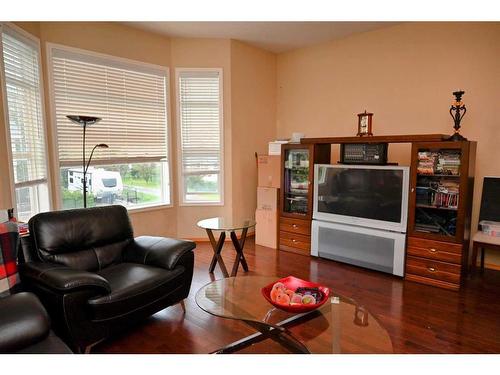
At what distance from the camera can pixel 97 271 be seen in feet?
7.89

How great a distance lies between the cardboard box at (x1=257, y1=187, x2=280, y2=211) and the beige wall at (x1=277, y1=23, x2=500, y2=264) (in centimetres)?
113

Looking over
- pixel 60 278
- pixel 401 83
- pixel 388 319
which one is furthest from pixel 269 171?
pixel 60 278

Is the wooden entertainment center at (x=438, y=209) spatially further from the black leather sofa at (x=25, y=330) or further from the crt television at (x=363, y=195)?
the black leather sofa at (x=25, y=330)

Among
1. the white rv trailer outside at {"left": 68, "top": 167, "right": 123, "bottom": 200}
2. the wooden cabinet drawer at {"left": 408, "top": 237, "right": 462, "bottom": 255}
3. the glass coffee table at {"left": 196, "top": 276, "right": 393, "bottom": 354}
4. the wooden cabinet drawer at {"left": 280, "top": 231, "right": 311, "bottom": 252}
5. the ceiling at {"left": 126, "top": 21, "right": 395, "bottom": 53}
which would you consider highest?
the ceiling at {"left": 126, "top": 21, "right": 395, "bottom": 53}

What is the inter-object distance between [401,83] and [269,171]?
75.1 inches

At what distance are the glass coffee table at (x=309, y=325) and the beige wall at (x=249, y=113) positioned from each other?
2660mm

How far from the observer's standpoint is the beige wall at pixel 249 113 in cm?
446

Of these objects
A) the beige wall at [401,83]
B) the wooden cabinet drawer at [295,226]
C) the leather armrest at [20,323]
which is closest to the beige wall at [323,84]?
the beige wall at [401,83]

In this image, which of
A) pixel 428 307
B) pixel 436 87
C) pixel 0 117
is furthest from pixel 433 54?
pixel 0 117

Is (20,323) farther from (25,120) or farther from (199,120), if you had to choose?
(199,120)

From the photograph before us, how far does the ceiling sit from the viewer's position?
376cm

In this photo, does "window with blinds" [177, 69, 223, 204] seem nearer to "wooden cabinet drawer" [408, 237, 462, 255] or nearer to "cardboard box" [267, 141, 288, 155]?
"cardboard box" [267, 141, 288, 155]

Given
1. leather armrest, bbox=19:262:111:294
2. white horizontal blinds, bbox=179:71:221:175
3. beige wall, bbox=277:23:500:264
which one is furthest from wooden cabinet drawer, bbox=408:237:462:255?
leather armrest, bbox=19:262:111:294
